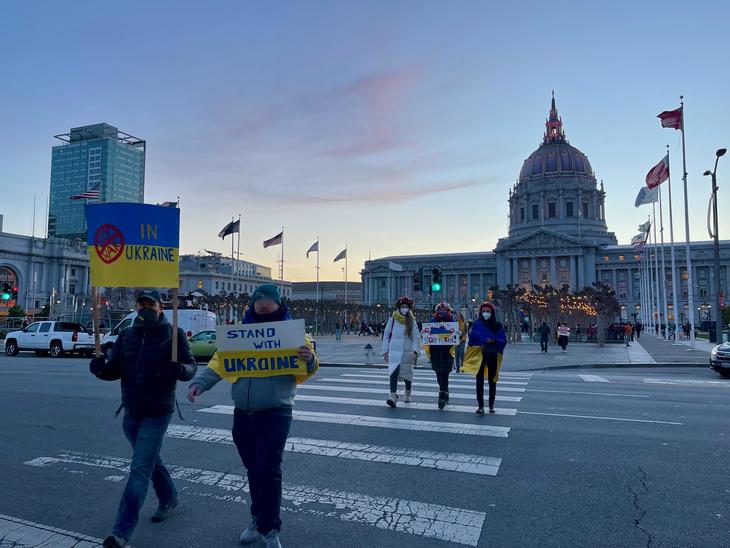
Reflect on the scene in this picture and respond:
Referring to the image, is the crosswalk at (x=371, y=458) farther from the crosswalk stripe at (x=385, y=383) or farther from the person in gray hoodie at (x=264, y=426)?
the crosswalk stripe at (x=385, y=383)

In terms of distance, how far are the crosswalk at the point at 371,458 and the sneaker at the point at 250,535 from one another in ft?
1.99

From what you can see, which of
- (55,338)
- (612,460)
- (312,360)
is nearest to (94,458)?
(312,360)

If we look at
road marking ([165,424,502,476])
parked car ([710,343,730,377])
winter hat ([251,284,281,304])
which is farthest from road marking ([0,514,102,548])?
parked car ([710,343,730,377])

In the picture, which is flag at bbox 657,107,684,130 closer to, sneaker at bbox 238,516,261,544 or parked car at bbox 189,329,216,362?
parked car at bbox 189,329,216,362

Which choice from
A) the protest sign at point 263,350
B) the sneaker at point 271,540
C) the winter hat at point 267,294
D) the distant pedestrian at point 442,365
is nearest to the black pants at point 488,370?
the distant pedestrian at point 442,365

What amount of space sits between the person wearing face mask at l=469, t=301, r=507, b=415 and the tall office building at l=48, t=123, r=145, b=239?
125m

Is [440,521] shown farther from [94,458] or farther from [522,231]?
[522,231]

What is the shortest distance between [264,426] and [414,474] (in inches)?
98.8

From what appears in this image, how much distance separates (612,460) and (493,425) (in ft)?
7.09

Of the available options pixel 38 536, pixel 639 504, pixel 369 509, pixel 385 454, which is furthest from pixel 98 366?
pixel 639 504

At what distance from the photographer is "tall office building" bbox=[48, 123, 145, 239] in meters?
123

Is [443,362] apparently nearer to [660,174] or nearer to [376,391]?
[376,391]

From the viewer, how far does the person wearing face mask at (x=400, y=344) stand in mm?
10141

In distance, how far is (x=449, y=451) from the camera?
22.8 feet
